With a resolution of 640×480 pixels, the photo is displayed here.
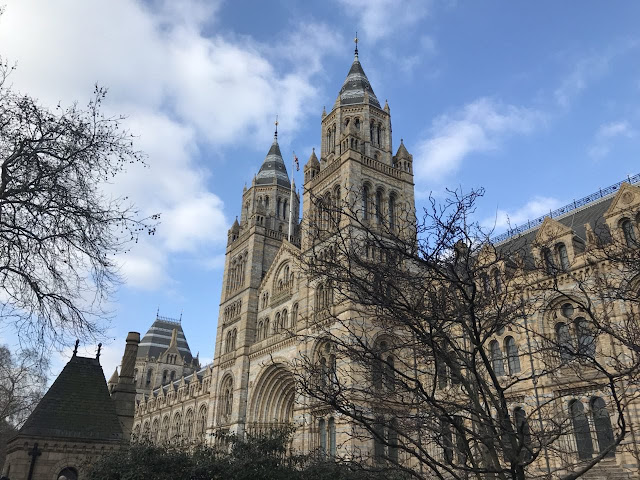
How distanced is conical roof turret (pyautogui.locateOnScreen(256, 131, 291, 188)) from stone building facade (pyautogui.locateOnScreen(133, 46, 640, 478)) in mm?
123

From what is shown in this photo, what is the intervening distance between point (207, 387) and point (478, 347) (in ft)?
184

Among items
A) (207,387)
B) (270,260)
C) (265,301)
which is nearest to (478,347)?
(265,301)

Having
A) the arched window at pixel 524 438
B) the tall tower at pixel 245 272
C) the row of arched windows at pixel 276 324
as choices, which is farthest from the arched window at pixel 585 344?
the tall tower at pixel 245 272

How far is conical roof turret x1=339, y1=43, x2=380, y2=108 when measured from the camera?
3837cm

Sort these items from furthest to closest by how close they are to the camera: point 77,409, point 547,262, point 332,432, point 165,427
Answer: point 165,427 → point 332,432 → point 77,409 → point 547,262

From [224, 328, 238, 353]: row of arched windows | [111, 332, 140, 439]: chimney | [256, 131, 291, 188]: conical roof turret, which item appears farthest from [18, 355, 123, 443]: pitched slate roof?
[256, 131, 291, 188]: conical roof turret

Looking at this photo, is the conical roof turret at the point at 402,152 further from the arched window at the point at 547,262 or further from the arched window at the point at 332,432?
the arched window at the point at 547,262

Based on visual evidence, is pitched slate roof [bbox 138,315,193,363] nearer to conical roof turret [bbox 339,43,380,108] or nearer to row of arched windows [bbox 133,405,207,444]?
row of arched windows [bbox 133,405,207,444]

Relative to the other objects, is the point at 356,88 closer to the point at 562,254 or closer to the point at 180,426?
the point at 562,254

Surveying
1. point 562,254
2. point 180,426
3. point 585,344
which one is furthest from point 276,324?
point 180,426

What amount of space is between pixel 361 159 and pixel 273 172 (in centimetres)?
1639

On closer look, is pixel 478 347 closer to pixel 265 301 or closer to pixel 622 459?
pixel 622 459

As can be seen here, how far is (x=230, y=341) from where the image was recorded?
144ft

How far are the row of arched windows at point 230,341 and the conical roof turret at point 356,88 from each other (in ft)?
70.8
